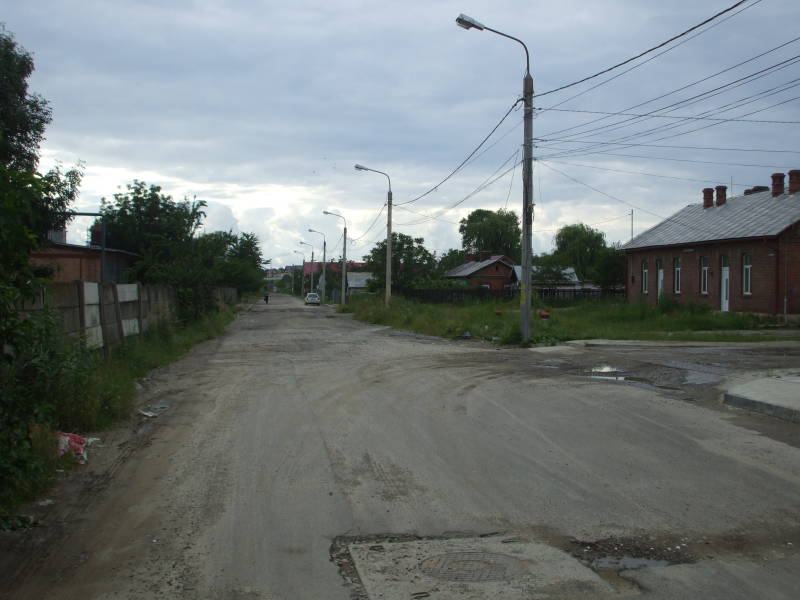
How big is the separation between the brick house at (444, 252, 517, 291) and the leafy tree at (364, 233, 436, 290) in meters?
16.5

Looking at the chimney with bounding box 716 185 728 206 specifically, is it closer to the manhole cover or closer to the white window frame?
the white window frame

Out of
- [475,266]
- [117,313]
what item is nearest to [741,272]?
[117,313]

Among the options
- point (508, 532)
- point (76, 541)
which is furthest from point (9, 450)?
point (508, 532)

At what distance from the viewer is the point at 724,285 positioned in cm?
3378

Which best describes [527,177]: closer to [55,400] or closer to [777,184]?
[55,400]

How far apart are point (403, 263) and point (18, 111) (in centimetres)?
3936

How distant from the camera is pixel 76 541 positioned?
5.07 meters

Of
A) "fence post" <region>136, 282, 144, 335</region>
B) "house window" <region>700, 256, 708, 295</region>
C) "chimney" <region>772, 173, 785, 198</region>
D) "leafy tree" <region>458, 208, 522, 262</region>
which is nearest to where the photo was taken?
"fence post" <region>136, 282, 144, 335</region>

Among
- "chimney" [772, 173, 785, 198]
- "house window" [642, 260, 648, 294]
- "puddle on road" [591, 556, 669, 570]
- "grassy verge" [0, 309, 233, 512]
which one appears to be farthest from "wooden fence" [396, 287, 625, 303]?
"puddle on road" [591, 556, 669, 570]

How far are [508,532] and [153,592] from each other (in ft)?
8.20

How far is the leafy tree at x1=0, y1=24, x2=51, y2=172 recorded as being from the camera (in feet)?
57.2

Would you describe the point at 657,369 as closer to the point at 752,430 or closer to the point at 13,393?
the point at 752,430

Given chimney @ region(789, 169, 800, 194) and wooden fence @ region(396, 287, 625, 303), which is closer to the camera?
chimney @ region(789, 169, 800, 194)

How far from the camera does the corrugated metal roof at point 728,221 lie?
3114 cm
